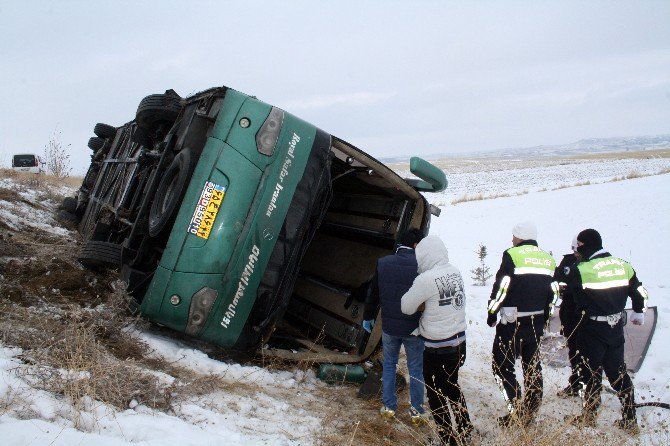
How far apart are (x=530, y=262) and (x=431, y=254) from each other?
3.37 ft

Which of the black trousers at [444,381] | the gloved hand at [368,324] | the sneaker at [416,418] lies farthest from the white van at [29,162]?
the black trousers at [444,381]

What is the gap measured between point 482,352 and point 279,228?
3244 millimetres

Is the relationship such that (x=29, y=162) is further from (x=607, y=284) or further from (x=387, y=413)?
(x=607, y=284)

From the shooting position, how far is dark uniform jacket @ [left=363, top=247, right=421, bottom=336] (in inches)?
158

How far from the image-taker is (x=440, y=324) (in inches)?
144

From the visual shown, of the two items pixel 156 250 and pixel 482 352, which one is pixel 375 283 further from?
pixel 482 352

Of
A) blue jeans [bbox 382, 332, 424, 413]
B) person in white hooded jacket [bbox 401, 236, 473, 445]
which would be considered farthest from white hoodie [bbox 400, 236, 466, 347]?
blue jeans [bbox 382, 332, 424, 413]

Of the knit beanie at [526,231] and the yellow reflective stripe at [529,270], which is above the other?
the knit beanie at [526,231]

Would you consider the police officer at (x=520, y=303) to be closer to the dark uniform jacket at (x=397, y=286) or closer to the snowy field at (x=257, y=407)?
the snowy field at (x=257, y=407)

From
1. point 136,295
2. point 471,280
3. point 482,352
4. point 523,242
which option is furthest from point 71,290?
point 471,280

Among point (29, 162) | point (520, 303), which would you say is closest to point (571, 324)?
point (520, 303)

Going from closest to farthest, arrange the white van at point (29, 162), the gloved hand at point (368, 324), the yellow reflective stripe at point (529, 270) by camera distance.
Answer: the yellow reflective stripe at point (529, 270) → the gloved hand at point (368, 324) → the white van at point (29, 162)

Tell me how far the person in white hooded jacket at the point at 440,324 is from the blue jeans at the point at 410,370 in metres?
0.38

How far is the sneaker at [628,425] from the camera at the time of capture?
158 inches
